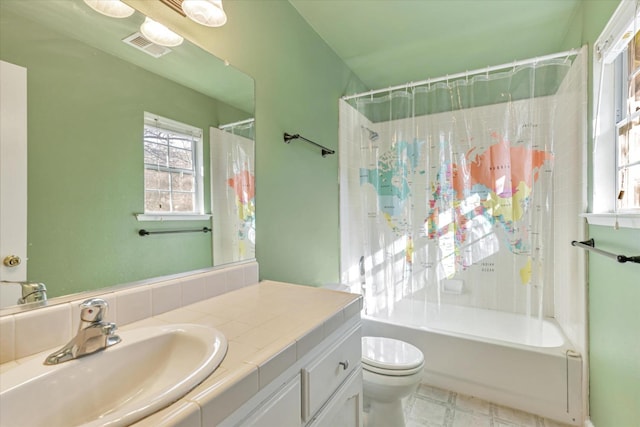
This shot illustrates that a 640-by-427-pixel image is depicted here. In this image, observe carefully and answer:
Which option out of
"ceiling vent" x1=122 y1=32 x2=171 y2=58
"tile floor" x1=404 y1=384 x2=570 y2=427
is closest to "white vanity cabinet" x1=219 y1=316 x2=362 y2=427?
"tile floor" x1=404 y1=384 x2=570 y2=427

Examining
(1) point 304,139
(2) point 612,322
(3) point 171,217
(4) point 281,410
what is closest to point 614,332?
(2) point 612,322

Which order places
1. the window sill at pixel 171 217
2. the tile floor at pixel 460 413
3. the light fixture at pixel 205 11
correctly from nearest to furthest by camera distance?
the window sill at pixel 171 217
the light fixture at pixel 205 11
the tile floor at pixel 460 413

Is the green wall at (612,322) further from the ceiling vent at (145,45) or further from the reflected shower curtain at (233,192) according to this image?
the ceiling vent at (145,45)

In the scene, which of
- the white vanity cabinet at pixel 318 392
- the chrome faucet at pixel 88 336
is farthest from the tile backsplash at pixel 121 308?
the white vanity cabinet at pixel 318 392

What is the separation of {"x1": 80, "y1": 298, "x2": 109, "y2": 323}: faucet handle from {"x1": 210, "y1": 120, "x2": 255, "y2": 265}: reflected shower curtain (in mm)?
552

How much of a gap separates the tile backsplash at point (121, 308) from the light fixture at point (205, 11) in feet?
3.37

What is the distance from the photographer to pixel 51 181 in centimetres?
78

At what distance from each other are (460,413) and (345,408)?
45.0 inches

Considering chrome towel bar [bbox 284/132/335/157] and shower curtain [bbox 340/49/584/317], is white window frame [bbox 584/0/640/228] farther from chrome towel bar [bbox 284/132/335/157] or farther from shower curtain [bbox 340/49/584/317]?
chrome towel bar [bbox 284/132/335/157]

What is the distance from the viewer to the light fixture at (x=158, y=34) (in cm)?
102

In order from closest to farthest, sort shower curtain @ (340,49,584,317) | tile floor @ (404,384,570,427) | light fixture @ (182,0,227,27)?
light fixture @ (182,0,227,27), tile floor @ (404,384,570,427), shower curtain @ (340,49,584,317)

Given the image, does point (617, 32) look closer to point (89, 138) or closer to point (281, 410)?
point (281, 410)

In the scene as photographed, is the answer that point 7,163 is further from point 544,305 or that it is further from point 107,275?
point 544,305

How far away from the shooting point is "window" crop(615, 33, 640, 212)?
1.23 metres
